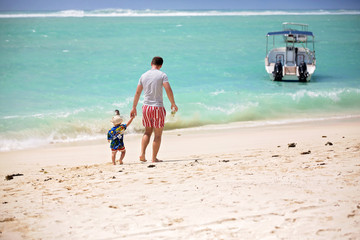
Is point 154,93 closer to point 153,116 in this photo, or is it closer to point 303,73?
point 153,116

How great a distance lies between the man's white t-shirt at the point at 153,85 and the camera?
20.4 ft

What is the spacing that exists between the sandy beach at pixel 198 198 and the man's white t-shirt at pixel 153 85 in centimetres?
92

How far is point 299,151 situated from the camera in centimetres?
687

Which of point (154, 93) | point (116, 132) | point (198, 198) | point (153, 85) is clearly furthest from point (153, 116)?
point (198, 198)

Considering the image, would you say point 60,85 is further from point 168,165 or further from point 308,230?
point 308,230

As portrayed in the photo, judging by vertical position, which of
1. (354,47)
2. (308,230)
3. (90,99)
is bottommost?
(308,230)

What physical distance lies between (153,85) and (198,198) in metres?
2.23

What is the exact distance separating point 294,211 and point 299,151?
304 cm

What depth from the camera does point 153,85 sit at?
623 cm

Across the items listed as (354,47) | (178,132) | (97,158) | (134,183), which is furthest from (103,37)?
(134,183)

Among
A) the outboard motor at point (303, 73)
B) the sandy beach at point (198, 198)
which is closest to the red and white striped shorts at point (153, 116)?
the sandy beach at point (198, 198)

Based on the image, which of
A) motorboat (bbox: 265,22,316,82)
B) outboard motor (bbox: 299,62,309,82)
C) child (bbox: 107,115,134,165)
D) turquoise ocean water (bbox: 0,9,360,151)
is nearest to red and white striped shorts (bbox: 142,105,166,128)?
child (bbox: 107,115,134,165)

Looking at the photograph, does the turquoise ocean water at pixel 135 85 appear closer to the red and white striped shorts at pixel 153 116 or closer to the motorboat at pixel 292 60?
the motorboat at pixel 292 60

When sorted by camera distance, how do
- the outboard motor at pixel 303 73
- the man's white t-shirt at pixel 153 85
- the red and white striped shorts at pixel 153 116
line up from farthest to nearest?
the outboard motor at pixel 303 73 → the red and white striped shorts at pixel 153 116 → the man's white t-shirt at pixel 153 85
